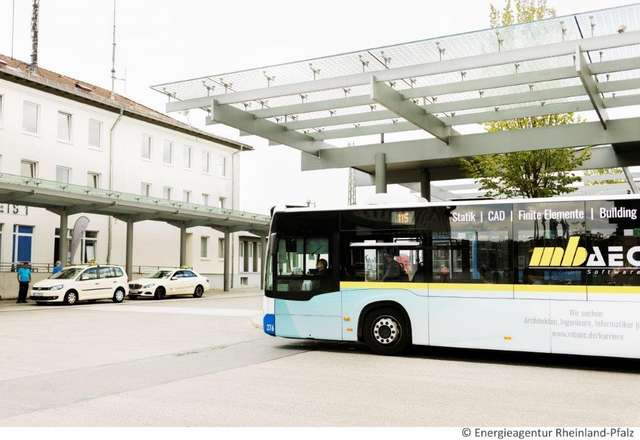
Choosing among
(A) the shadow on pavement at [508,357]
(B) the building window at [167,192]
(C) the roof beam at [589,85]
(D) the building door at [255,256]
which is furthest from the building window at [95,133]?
(C) the roof beam at [589,85]

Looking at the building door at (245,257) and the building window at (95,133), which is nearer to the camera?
the building window at (95,133)

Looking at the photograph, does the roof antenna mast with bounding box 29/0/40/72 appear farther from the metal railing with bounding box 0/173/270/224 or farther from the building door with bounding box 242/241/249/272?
the building door with bounding box 242/241/249/272

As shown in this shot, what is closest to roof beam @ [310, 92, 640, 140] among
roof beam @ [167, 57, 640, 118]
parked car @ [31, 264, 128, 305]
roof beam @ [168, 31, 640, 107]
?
roof beam @ [167, 57, 640, 118]

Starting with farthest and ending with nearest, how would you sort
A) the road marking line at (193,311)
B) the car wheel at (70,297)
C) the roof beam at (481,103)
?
the car wheel at (70,297)
the road marking line at (193,311)
the roof beam at (481,103)

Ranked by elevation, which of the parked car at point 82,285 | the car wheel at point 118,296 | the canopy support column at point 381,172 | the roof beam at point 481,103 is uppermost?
the roof beam at point 481,103

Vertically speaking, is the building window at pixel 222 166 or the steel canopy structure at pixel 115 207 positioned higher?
the building window at pixel 222 166

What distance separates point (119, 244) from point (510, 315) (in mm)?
31411

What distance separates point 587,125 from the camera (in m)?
15.5

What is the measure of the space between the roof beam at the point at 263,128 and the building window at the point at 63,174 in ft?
67.5

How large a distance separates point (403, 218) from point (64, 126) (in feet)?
93.4

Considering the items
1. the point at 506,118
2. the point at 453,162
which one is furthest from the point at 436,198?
the point at 506,118

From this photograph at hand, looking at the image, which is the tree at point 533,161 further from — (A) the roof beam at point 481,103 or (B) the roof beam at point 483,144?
(A) the roof beam at point 481,103

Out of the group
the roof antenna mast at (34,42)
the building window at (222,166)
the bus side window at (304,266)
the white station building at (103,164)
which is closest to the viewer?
the bus side window at (304,266)

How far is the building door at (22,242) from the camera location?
32.4 meters
